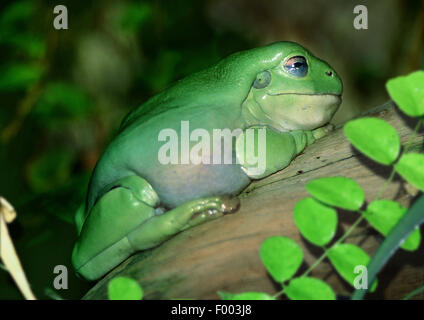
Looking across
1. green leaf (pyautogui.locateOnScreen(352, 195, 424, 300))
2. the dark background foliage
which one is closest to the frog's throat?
green leaf (pyautogui.locateOnScreen(352, 195, 424, 300))

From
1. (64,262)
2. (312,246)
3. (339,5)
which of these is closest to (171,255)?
Result: (312,246)

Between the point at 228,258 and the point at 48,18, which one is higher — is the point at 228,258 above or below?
below

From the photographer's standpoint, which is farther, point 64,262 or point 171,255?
point 64,262

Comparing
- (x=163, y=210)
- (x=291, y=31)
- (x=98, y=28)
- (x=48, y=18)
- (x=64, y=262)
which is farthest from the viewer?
(x=291, y=31)

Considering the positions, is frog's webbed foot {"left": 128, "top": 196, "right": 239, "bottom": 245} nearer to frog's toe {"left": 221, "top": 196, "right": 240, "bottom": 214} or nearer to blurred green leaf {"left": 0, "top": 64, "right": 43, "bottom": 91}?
frog's toe {"left": 221, "top": 196, "right": 240, "bottom": 214}

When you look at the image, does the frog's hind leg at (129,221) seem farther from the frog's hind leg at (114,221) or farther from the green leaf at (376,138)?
the green leaf at (376,138)

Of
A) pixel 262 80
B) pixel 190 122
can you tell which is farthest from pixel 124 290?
pixel 262 80
